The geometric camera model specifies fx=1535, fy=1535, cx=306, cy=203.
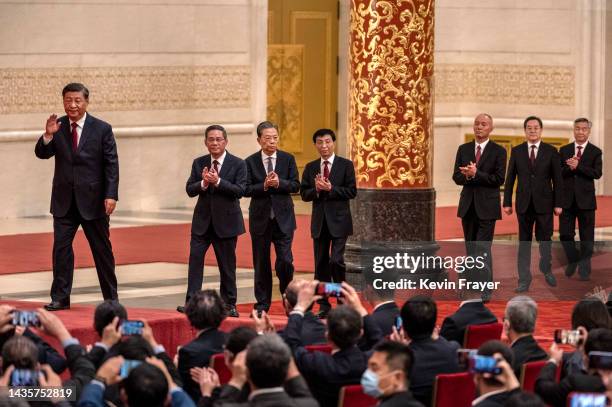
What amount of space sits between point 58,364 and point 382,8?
7.03m

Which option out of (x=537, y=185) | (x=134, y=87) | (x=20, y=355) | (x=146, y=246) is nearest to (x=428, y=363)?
(x=20, y=355)

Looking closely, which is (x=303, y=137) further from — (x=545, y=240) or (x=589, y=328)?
(x=589, y=328)

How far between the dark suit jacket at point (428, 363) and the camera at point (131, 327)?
4.59ft

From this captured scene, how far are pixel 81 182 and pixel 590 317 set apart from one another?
15.1ft

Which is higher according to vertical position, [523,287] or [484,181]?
[484,181]

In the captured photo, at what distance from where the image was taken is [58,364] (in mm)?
7898

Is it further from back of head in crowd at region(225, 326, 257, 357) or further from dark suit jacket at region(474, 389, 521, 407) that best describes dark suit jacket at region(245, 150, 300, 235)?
dark suit jacket at region(474, 389, 521, 407)

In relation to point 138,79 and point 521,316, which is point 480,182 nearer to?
point 521,316

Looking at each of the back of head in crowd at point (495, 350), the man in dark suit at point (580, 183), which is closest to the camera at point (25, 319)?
the back of head in crowd at point (495, 350)

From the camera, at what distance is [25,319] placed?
7773 mm

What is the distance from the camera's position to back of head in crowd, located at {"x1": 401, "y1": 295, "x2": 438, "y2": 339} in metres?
8.03

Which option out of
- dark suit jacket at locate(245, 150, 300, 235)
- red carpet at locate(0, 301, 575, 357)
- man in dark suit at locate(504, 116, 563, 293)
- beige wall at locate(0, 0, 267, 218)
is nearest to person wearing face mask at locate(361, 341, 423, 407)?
red carpet at locate(0, 301, 575, 357)

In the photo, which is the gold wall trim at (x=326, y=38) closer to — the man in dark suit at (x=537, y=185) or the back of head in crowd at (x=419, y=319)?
the man in dark suit at (x=537, y=185)

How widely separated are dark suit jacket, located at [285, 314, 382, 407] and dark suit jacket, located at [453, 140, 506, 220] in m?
6.40
